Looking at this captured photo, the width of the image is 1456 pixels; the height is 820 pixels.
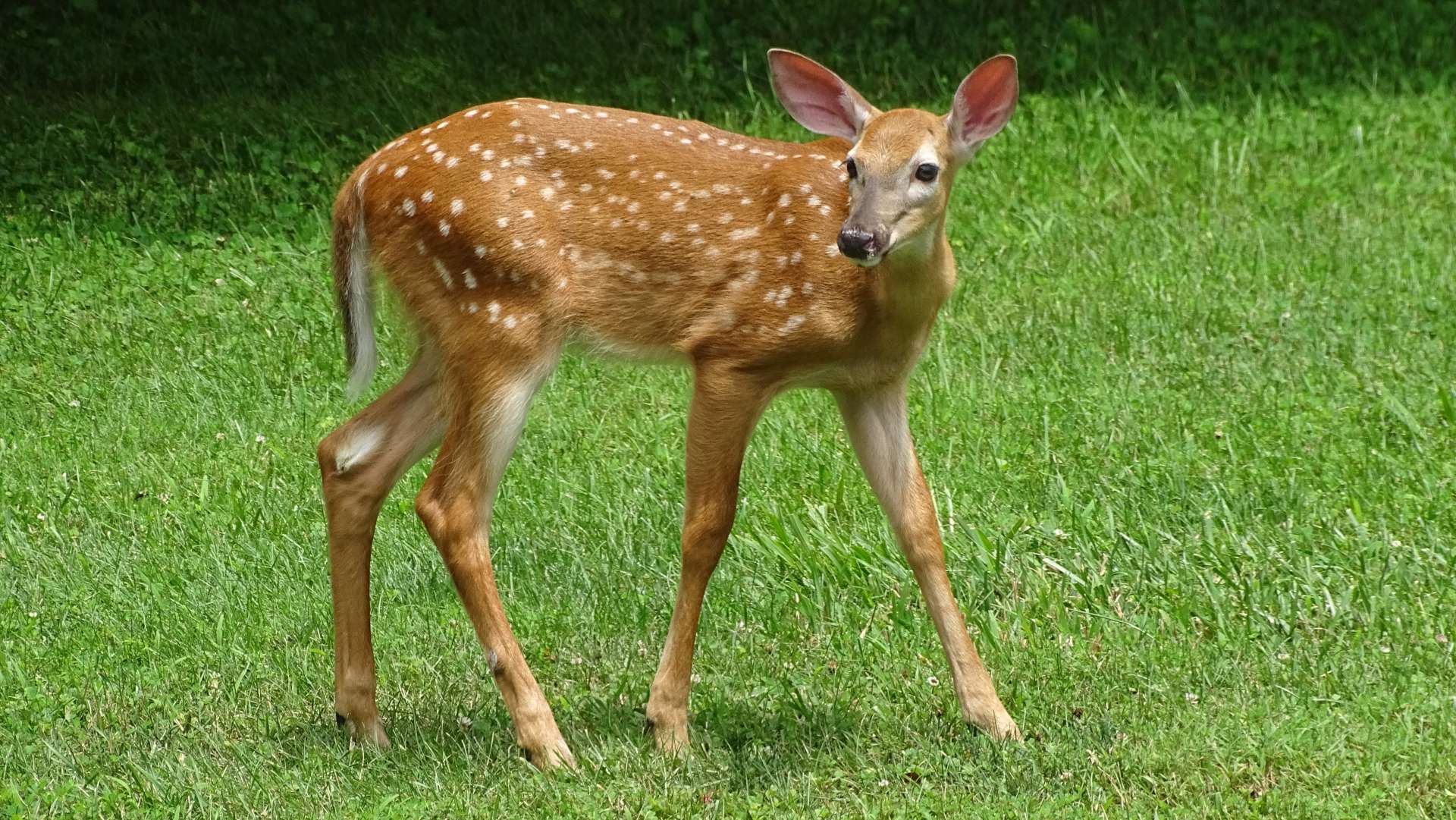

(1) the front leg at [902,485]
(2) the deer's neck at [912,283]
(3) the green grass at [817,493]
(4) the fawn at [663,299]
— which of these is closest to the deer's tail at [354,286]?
(4) the fawn at [663,299]

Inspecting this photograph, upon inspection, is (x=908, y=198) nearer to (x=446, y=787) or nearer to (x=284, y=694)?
(x=446, y=787)

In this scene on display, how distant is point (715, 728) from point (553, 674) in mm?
569

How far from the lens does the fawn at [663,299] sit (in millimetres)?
4742

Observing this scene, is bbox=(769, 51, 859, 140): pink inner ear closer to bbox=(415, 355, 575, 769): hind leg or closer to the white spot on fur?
bbox=(415, 355, 575, 769): hind leg

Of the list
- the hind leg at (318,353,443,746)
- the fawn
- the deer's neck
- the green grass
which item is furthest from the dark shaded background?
the deer's neck

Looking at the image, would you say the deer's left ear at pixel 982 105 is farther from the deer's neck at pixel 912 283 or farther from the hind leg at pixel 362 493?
the hind leg at pixel 362 493

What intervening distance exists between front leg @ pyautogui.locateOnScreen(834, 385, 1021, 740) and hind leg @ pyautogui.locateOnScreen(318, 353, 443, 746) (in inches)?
43.7

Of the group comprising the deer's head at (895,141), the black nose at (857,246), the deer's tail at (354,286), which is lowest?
the deer's tail at (354,286)

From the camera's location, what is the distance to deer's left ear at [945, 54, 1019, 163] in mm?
4676

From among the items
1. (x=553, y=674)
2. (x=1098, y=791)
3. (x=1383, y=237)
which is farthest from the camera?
(x=1383, y=237)

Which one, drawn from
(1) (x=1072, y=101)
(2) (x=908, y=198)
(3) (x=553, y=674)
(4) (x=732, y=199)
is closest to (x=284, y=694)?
(3) (x=553, y=674)

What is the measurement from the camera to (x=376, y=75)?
1054cm

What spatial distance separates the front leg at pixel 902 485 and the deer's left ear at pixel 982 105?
673mm

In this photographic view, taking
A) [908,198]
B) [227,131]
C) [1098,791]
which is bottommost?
[227,131]
